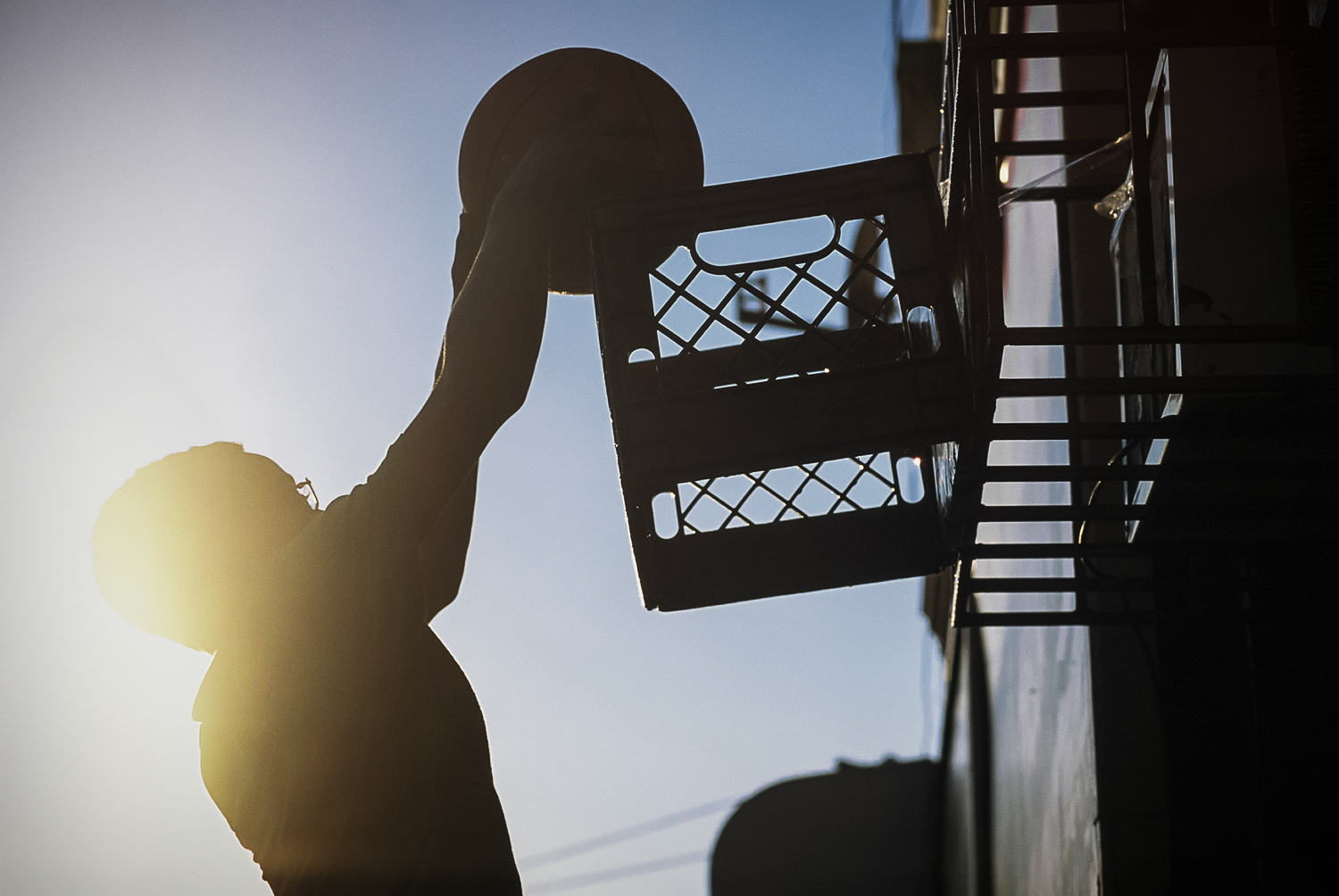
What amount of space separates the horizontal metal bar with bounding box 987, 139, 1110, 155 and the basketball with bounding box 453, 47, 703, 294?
96 cm

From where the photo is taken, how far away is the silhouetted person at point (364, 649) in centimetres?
250

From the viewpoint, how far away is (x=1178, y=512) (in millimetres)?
3205

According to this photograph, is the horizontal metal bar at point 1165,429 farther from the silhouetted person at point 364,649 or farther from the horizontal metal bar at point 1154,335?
the silhouetted person at point 364,649

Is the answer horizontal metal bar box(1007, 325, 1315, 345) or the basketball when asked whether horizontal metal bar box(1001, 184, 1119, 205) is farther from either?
horizontal metal bar box(1007, 325, 1315, 345)

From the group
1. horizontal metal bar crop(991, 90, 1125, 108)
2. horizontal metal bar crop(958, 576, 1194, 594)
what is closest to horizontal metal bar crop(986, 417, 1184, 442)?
horizontal metal bar crop(958, 576, 1194, 594)

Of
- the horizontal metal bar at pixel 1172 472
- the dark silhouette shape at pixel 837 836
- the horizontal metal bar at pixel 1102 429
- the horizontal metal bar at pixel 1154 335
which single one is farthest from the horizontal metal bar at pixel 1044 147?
the dark silhouette shape at pixel 837 836

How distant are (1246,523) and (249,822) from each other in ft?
8.59

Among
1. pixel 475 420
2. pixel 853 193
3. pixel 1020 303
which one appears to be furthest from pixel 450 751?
pixel 1020 303

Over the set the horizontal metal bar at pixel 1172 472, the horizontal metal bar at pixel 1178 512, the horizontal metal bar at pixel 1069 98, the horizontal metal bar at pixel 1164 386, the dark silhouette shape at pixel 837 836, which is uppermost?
the horizontal metal bar at pixel 1069 98

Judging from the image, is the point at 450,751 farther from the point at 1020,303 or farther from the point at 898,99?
the point at 898,99

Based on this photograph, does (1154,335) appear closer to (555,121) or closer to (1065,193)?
(1065,193)

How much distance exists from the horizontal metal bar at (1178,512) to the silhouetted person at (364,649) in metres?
1.36

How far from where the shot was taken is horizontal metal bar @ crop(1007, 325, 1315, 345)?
270 cm

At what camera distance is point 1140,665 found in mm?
4180
